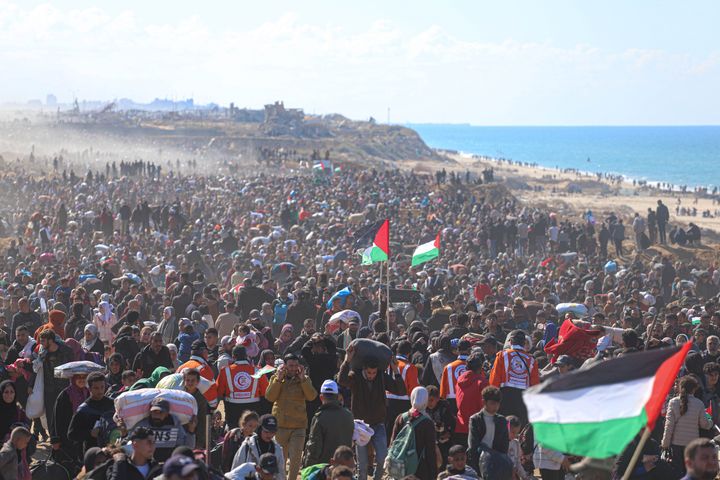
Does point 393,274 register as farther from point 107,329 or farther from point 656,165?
point 656,165

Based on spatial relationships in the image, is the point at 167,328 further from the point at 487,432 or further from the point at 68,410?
the point at 487,432

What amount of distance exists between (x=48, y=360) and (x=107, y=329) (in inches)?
142

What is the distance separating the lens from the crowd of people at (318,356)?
25.4 feet

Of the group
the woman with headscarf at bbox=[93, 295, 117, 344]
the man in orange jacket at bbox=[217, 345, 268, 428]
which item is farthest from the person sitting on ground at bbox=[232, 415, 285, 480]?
the woman with headscarf at bbox=[93, 295, 117, 344]

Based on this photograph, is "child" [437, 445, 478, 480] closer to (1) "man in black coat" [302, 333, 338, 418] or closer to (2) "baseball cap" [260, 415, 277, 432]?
(2) "baseball cap" [260, 415, 277, 432]

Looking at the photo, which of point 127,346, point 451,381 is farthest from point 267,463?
point 127,346

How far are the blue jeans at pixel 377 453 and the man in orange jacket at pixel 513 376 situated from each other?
47.4 inches

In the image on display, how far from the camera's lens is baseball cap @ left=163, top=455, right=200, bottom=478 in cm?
557

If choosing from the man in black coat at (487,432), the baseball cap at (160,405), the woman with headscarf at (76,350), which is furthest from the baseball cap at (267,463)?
the woman with headscarf at (76,350)

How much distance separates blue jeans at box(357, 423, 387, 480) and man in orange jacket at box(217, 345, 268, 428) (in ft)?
3.56

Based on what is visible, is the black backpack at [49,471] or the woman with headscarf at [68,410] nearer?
the black backpack at [49,471]

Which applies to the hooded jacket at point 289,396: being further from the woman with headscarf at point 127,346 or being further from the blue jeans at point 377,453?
the woman with headscarf at point 127,346

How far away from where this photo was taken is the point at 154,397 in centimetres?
750

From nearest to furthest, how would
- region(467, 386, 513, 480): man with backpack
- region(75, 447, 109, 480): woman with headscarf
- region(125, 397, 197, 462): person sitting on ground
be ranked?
region(75, 447, 109, 480): woman with headscarf, region(125, 397, 197, 462): person sitting on ground, region(467, 386, 513, 480): man with backpack
